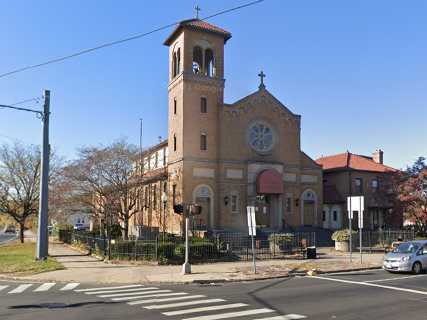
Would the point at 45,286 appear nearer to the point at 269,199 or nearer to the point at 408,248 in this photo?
the point at 408,248

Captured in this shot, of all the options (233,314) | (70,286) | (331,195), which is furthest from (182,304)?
(331,195)

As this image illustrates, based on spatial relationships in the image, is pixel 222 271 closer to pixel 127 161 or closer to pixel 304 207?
pixel 127 161

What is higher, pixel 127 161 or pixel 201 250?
pixel 127 161

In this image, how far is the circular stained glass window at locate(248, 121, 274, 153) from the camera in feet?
140

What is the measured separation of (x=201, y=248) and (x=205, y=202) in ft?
52.8

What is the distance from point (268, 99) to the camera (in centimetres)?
4394

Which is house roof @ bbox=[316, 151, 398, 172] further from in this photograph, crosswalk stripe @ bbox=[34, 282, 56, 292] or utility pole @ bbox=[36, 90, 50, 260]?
crosswalk stripe @ bbox=[34, 282, 56, 292]

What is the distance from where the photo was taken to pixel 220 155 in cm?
4088

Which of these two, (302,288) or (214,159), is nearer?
(302,288)

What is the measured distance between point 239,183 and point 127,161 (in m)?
10.4

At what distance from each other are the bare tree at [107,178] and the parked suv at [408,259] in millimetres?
21562

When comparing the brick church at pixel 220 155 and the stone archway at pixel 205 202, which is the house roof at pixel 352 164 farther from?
the stone archway at pixel 205 202

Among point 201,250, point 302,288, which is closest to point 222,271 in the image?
point 201,250

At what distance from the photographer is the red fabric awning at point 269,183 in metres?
40.8
